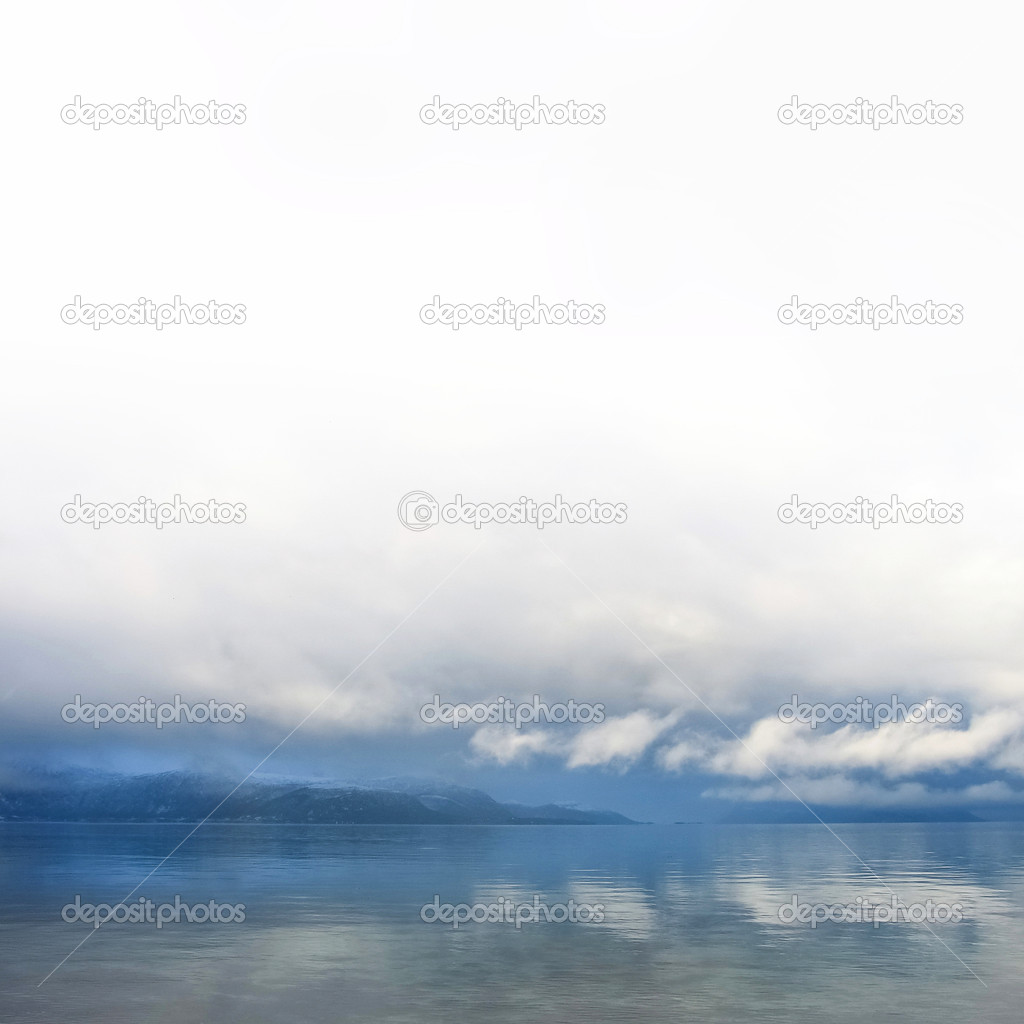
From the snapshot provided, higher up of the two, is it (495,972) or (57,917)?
(57,917)

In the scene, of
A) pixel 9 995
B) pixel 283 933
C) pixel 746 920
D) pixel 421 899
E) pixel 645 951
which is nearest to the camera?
pixel 9 995

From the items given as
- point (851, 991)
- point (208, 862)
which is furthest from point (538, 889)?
point (208, 862)

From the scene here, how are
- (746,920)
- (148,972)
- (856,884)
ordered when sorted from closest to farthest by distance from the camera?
(148,972), (746,920), (856,884)

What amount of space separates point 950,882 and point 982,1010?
6833 cm

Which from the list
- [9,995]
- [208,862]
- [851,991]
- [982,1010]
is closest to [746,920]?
[851,991]

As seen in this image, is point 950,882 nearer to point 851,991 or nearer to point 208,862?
point 851,991

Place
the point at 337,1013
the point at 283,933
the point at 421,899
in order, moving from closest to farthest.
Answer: the point at 337,1013 → the point at 283,933 → the point at 421,899

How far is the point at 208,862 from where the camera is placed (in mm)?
134875

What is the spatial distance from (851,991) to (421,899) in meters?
46.9

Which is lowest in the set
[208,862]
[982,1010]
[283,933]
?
[982,1010]

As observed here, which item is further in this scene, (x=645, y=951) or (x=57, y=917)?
(x=57, y=917)

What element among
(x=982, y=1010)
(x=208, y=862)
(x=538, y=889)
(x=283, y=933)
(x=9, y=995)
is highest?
(x=208, y=862)

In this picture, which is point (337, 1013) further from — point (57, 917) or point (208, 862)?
point (208, 862)

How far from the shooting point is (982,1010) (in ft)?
123
